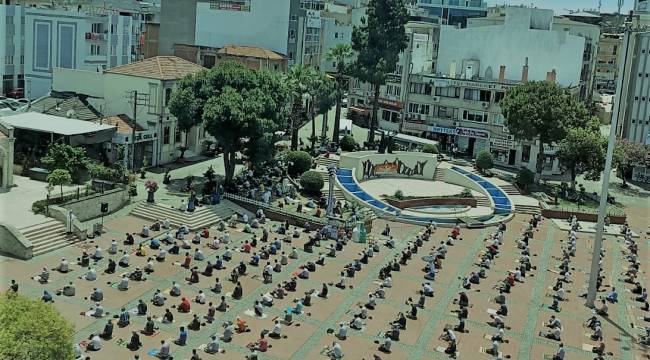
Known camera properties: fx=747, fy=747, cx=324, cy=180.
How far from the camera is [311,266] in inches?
1686

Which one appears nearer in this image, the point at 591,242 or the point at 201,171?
the point at 591,242

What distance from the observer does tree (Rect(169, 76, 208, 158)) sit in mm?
55094

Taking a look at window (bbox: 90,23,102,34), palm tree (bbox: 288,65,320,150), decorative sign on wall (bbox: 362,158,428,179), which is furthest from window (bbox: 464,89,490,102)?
window (bbox: 90,23,102,34)

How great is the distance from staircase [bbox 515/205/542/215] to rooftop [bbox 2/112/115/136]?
33780 millimetres

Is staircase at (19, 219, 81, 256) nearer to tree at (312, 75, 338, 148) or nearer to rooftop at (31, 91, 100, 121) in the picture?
rooftop at (31, 91, 100, 121)

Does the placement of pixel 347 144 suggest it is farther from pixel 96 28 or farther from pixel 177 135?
pixel 96 28

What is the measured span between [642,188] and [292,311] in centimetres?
5154

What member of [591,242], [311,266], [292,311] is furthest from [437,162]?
[292,311]

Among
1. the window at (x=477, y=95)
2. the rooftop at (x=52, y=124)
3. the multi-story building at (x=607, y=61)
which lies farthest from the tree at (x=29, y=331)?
the multi-story building at (x=607, y=61)

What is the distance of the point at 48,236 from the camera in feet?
139

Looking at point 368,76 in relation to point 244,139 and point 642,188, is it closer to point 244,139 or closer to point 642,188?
point 244,139

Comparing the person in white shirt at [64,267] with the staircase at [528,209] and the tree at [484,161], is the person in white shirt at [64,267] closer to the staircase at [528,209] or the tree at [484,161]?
the staircase at [528,209]

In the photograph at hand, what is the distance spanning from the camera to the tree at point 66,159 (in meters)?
51.2

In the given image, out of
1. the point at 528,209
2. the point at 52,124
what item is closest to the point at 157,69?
the point at 52,124
